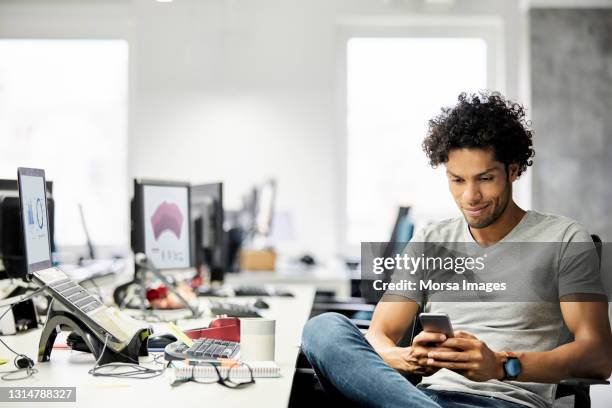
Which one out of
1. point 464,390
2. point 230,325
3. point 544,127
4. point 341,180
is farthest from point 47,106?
point 464,390

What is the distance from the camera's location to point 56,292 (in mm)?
1613

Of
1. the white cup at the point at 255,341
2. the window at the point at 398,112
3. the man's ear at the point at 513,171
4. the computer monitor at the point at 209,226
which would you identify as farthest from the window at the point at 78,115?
the man's ear at the point at 513,171

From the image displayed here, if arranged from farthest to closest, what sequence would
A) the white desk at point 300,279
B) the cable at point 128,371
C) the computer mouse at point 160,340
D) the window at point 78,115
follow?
the window at point 78,115, the white desk at point 300,279, the computer mouse at point 160,340, the cable at point 128,371

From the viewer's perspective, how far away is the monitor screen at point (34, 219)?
5.57 ft

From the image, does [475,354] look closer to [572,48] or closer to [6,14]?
[572,48]

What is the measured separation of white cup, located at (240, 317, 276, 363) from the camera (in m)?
1.52

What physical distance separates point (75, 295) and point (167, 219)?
1030 millimetres

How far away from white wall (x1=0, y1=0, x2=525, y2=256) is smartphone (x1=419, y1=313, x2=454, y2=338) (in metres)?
4.06

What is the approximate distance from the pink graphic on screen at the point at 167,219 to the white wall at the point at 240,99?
2742 mm

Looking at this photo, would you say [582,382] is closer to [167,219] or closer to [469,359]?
[469,359]

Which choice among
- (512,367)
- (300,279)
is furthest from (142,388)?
(300,279)

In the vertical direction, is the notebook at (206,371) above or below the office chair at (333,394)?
above

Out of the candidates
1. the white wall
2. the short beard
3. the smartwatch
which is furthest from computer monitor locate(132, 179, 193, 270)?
the white wall

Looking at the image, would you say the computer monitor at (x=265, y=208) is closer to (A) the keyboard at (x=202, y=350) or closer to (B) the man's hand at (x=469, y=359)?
(A) the keyboard at (x=202, y=350)
